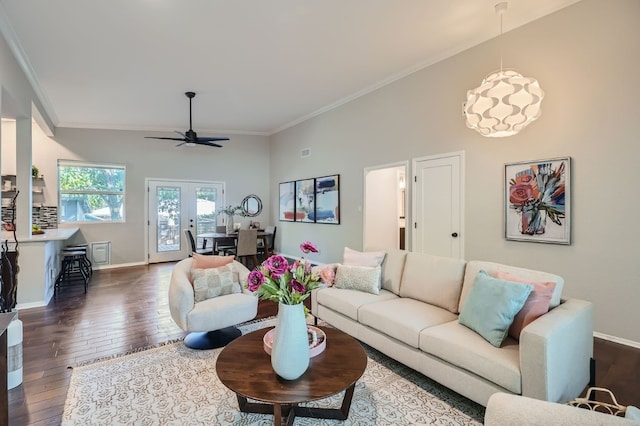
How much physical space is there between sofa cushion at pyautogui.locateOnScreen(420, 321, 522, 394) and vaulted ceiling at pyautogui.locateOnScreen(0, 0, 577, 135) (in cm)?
306

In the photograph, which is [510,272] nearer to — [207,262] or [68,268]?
[207,262]

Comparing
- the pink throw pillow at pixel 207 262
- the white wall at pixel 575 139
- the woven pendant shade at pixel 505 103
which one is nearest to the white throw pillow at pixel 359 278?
the pink throw pillow at pixel 207 262

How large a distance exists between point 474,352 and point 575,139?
8.70 ft

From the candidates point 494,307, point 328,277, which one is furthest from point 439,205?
point 494,307

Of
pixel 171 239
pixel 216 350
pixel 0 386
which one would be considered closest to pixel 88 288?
pixel 171 239

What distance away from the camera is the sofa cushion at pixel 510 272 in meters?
2.23

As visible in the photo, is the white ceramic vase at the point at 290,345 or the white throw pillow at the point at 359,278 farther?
the white throw pillow at the point at 359,278

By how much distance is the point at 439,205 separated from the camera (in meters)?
4.56

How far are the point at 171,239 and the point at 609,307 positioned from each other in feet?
26.1

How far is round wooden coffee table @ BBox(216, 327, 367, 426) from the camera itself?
167 cm

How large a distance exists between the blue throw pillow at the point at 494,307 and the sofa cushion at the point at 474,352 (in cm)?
7

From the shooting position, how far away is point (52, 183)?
263 inches

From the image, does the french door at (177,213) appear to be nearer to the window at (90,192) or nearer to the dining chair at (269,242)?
the window at (90,192)

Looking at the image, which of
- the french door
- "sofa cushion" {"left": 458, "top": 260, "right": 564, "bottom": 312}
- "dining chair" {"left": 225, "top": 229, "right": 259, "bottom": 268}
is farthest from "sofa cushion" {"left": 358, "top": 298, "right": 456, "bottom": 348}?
the french door
